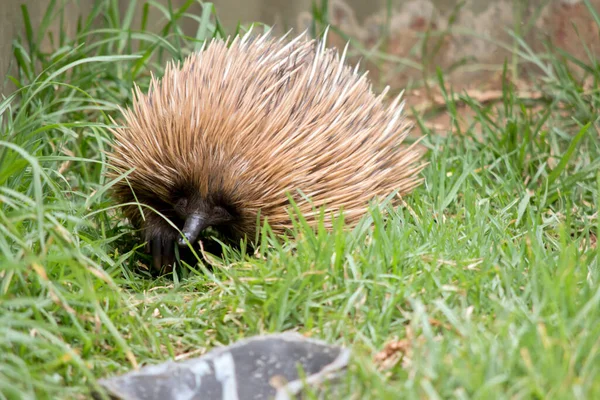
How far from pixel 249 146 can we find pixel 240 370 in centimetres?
108

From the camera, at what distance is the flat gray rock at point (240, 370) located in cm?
234

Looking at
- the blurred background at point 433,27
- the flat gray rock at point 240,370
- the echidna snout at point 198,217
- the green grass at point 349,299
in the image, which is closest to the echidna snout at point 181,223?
the echidna snout at point 198,217

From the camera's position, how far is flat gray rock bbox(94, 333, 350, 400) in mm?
2344

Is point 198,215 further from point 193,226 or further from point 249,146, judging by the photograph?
point 249,146

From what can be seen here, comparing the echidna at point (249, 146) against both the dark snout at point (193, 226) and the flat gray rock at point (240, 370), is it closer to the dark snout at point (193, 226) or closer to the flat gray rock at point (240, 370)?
the dark snout at point (193, 226)

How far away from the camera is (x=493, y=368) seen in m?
2.20

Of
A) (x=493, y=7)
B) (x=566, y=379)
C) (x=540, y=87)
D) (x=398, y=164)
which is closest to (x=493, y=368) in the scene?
(x=566, y=379)

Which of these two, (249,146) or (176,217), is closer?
(249,146)

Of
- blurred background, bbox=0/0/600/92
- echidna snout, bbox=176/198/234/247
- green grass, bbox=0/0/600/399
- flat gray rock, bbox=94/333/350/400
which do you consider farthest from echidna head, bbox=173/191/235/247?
blurred background, bbox=0/0/600/92

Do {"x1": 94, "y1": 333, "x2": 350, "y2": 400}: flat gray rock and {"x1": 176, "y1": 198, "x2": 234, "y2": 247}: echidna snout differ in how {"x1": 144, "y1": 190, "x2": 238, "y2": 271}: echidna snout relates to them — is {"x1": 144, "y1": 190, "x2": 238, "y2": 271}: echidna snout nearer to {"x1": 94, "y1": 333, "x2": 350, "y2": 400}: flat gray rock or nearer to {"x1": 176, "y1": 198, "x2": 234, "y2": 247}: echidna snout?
{"x1": 176, "y1": 198, "x2": 234, "y2": 247}: echidna snout

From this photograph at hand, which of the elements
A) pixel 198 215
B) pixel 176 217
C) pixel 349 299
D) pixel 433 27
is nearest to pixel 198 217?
pixel 198 215

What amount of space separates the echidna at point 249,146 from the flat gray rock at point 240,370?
2.62 ft

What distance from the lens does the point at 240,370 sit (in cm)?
245

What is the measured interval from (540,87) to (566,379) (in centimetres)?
319
